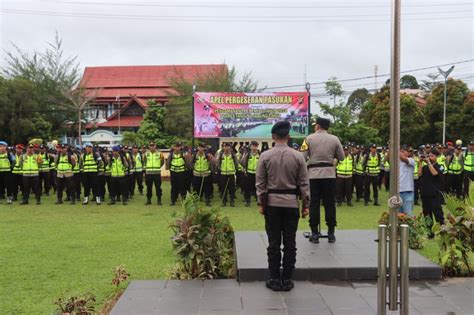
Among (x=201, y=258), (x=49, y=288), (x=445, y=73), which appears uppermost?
(x=445, y=73)

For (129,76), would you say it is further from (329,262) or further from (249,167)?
(329,262)

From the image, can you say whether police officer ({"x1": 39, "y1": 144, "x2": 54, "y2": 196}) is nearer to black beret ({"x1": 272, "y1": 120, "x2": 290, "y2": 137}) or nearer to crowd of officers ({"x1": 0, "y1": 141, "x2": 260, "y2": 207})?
crowd of officers ({"x1": 0, "y1": 141, "x2": 260, "y2": 207})

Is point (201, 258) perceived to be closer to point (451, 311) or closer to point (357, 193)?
point (451, 311)

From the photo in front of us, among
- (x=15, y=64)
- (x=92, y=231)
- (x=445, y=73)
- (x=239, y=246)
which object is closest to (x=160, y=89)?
(x=15, y=64)

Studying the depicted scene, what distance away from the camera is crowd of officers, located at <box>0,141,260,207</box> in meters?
15.0

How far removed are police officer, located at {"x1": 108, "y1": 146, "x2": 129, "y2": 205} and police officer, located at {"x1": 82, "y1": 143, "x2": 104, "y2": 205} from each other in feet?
1.42

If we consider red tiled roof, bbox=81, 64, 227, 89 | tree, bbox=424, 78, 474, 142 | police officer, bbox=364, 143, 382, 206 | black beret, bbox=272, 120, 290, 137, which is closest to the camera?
black beret, bbox=272, 120, 290, 137

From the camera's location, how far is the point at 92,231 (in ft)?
33.0

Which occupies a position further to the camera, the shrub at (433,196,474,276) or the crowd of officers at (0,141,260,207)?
the crowd of officers at (0,141,260,207)

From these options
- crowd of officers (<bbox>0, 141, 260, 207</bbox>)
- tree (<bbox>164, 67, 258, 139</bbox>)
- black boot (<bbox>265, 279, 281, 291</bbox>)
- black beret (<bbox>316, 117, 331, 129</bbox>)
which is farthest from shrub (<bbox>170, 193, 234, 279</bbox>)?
tree (<bbox>164, 67, 258, 139</bbox>)

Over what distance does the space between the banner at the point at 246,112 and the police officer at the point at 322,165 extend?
10.9 meters

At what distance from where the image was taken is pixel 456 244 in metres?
6.01

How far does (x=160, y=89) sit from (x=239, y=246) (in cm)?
4707

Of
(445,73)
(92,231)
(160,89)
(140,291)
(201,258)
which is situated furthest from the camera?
(160,89)
